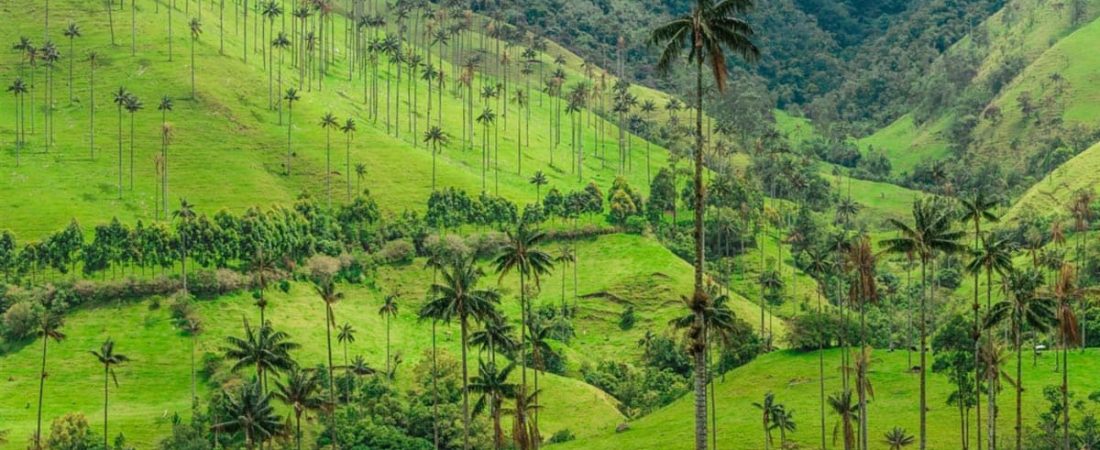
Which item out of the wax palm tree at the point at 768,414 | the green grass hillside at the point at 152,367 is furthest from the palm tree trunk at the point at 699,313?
the green grass hillside at the point at 152,367

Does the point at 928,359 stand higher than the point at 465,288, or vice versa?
the point at 465,288

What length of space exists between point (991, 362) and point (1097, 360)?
190 ft

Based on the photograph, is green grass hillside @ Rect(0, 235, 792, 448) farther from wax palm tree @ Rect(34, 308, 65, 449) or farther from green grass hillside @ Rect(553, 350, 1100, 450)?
green grass hillside @ Rect(553, 350, 1100, 450)

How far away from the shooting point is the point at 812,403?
5822 inches

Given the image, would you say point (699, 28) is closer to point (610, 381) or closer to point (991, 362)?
point (991, 362)

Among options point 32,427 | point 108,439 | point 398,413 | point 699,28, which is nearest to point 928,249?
point 699,28

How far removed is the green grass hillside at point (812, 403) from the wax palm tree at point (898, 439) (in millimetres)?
3116

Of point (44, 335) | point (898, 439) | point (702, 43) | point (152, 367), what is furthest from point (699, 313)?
point (152, 367)

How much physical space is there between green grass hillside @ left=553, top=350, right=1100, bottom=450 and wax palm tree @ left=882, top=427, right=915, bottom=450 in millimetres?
3116

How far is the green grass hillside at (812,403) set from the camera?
131 metres

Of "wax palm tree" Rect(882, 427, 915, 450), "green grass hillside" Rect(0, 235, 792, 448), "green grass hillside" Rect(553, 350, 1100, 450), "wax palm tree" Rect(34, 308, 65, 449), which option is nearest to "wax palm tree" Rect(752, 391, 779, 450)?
"green grass hillside" Rect(553, 350, 1100, 450)

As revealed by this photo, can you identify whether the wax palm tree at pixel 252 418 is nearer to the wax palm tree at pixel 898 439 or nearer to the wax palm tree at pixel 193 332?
the wax palm tree at pixel 898 439

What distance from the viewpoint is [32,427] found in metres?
155

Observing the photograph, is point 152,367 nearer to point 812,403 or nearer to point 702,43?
point 812,403
